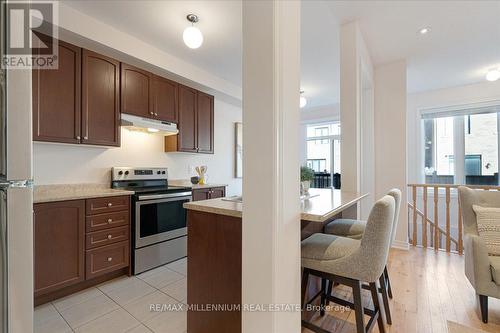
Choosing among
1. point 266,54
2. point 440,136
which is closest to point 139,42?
point 266,54

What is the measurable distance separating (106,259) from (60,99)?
1623 mm

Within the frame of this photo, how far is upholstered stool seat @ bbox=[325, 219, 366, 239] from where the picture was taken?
71.7 inches

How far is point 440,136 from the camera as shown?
15.9ft

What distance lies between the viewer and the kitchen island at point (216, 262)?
1351 mm

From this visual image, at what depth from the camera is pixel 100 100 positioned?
8.33 feet

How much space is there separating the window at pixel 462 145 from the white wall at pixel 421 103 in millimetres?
156

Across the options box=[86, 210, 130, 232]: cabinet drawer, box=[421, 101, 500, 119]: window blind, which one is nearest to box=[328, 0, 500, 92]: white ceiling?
box=[421, 101, 500, 119]: window blind

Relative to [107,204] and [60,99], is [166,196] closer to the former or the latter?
[107,204]

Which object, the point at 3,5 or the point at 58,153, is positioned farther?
the point at 58,153

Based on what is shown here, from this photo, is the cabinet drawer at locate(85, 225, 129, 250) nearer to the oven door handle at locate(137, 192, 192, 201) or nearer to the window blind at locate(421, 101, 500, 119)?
the oven door handle at locate(137, 192, 192, 201)

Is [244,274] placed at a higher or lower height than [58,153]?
lower

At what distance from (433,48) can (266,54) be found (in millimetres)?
3348

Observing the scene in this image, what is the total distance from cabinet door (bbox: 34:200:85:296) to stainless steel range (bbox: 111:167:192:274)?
511 mm

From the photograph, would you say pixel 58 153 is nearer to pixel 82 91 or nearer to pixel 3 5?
pixel 82 91
